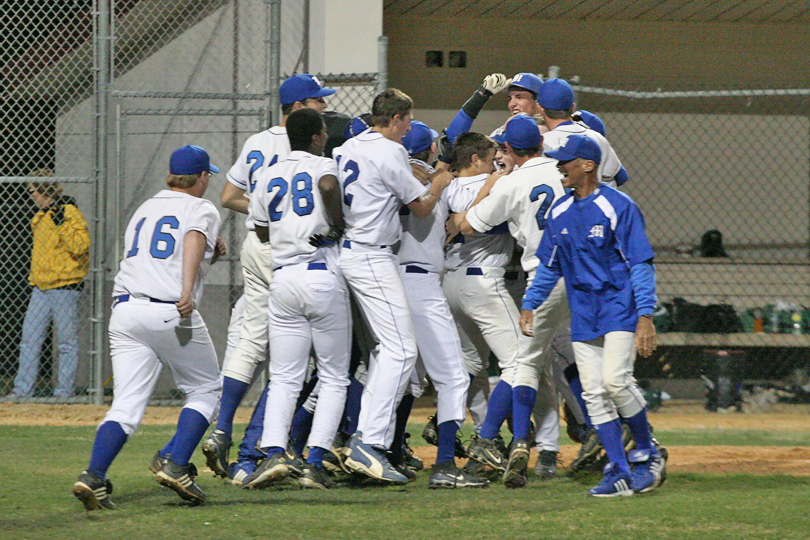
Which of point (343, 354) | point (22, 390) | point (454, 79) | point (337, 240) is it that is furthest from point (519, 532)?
point (454, 79)

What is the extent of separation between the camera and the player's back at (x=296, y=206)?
5133 millimetres

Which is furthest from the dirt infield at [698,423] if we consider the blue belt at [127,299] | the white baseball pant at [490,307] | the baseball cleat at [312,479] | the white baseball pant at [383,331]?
the blue belt at [127,299]

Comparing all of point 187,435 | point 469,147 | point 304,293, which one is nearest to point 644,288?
point 469,147

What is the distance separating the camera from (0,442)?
7.03m

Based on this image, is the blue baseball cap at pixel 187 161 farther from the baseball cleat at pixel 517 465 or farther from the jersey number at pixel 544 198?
the baseball cleat at pixel 517 465

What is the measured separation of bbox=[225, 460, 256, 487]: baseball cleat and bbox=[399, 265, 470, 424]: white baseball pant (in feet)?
3.45

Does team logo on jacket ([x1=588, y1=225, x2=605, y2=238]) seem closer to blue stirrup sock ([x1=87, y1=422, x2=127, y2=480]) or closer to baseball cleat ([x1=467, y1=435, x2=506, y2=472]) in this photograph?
baseball cleat ([x1=467, y1=435, x2=506, y2=472])

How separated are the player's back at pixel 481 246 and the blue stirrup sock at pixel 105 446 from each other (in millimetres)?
2258

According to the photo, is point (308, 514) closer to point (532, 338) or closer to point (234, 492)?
point (234, 492)

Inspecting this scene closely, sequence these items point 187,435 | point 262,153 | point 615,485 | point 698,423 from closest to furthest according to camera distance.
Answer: point 187,435
point 615,485
point 262,153
point 698,423

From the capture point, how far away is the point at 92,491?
4488 millimetres

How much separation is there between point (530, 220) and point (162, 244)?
2.04 m

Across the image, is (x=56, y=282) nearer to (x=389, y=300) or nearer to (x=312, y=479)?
(x=312, y=479)

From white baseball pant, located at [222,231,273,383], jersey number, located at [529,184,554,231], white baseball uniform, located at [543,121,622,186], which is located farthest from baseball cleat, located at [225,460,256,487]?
white baseball uniform, located at [543,121,622,186]
